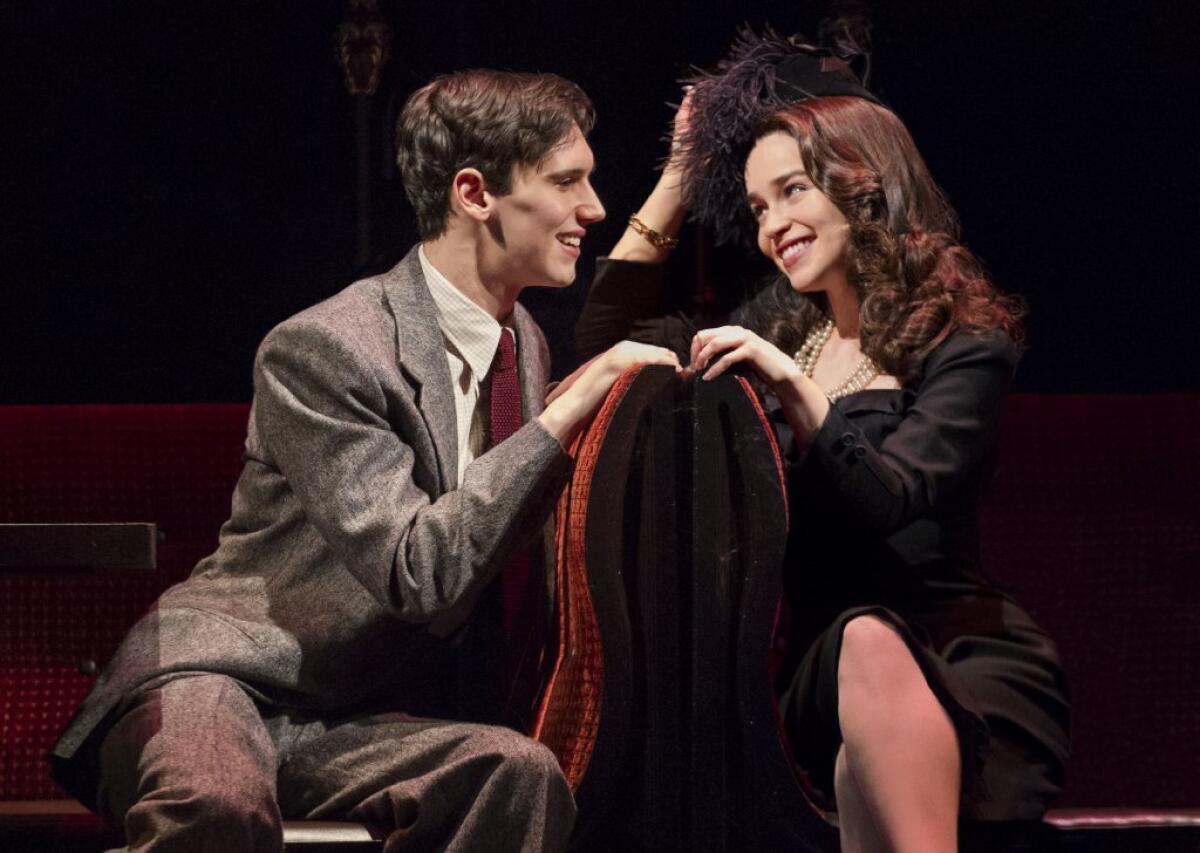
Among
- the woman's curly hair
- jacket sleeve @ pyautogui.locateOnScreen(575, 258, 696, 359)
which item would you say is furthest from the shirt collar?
the woman's curly hair

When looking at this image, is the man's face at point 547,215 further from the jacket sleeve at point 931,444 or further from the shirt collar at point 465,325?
the jacket sleeve at point 931,444

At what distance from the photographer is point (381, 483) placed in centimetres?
221

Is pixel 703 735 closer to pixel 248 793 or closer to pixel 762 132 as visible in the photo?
pixel 248 793

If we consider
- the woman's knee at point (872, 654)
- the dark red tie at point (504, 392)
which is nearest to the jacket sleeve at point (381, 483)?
the dark red tie at point (504, 392)

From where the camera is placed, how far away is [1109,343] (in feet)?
10.2

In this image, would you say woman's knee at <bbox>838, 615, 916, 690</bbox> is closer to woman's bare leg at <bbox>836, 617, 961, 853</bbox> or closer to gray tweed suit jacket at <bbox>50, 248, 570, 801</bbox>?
A: woman's bare leg at <bbox>836, 617, 961, 853</bbox>

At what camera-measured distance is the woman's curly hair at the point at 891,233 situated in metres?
2.55

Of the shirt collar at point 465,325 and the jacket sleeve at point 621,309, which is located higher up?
the shirt collar at point 465,325

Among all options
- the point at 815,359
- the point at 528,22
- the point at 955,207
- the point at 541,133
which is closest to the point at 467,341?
the point at 541,133

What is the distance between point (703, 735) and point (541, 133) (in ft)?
2.76

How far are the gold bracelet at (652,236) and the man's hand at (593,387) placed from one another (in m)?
0.62

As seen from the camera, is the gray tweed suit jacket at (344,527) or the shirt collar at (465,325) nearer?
the gray tweed suit jacket at (344,527)

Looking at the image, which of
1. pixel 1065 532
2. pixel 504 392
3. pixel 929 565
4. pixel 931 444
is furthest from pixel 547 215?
pixel 1065 532

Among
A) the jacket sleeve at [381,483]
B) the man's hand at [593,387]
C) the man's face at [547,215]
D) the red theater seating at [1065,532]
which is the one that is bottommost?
the red theater seating at [1065,532]
